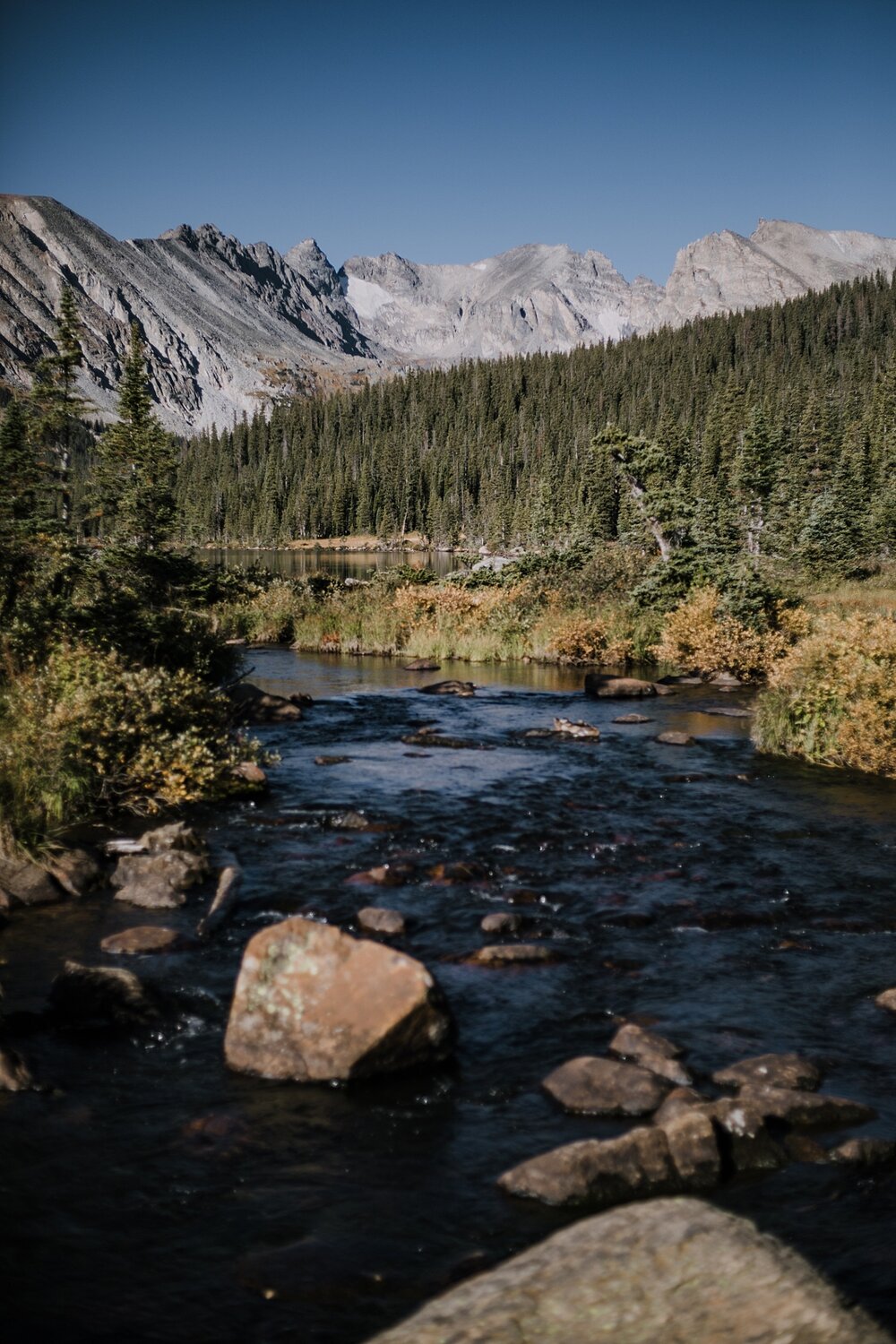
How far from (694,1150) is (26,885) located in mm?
7677

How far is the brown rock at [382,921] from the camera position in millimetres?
9555

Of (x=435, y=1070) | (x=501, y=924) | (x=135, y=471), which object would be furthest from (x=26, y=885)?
(x=135, y=471)

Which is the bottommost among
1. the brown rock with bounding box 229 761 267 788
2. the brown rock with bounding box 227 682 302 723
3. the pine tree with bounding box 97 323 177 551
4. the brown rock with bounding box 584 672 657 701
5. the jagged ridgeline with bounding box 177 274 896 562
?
the brown rock with bounding box 229 761 267 788

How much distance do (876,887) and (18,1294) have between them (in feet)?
31.0

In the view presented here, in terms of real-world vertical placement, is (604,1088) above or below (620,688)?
below

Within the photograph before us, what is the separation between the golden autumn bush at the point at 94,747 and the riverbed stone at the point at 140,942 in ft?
9.07

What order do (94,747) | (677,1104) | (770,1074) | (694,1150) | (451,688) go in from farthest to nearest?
1. (451,688)
2. (94,747)
3. (770,1074)
4. (677,1104)
5. (694,1150)

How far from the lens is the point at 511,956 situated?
29.5 ft

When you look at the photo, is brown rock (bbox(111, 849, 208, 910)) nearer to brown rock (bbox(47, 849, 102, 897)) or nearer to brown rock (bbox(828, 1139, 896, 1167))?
brown rock (bbox(47, 849, 102, 897))

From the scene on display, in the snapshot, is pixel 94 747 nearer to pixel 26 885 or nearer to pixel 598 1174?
pixel 26 885

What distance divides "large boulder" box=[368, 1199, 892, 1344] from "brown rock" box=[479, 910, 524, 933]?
5.09m

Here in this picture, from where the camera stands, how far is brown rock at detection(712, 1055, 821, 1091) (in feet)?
22.1

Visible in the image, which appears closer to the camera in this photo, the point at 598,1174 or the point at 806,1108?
the point at 598,1174

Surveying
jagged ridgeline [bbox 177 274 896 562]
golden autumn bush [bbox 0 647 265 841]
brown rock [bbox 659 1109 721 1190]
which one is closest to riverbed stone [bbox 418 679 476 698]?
golden autumn bush [bbox 0 647 265 841]
